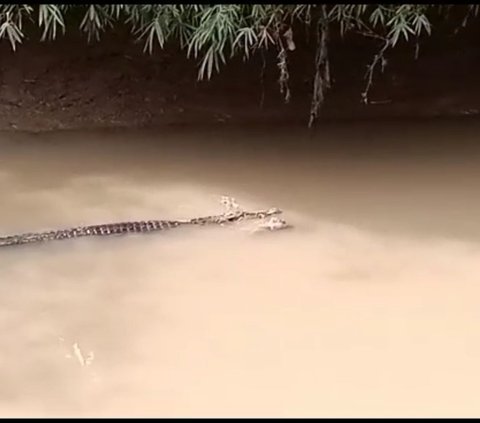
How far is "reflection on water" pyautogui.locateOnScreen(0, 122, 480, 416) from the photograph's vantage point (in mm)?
2236

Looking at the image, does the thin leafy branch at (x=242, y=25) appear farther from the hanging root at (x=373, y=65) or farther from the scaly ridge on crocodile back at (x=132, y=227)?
the scaly ridge on crocodile back at (x=132, y=227)

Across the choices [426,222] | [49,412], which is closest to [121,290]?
[49,412]

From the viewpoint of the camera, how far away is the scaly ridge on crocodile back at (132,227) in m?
2.88

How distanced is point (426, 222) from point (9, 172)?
1585 millimetres

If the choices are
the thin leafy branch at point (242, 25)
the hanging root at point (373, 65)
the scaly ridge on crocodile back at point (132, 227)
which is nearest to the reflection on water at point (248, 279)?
the scaly ridge on crocodile back at point (132, 227)

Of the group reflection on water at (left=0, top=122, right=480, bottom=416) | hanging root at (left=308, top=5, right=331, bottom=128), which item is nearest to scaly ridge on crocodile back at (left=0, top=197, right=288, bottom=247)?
reflection on water at (left=0, top=122, right=480, bottom=416)

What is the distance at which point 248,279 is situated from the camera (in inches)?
106

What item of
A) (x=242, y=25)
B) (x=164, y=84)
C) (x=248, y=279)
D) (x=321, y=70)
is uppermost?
(x=242, y=25)

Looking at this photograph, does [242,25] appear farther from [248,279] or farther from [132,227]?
[248,279]

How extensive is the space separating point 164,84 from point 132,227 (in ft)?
3.01

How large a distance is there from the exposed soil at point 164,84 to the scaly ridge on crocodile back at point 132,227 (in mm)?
726

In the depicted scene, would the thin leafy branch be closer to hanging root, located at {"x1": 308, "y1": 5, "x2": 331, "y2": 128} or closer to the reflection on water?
hanging root, located at {"x1": 308, "y1": 5, "x2": 331, "y2": 128}

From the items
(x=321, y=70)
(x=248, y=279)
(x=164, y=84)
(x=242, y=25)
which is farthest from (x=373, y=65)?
(x=248, y=279)

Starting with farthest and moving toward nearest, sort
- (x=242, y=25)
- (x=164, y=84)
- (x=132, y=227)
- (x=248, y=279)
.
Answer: (x=164, y=84)
(x=242, y=25)
(x=132, y=227)
(x=248, y=279)
